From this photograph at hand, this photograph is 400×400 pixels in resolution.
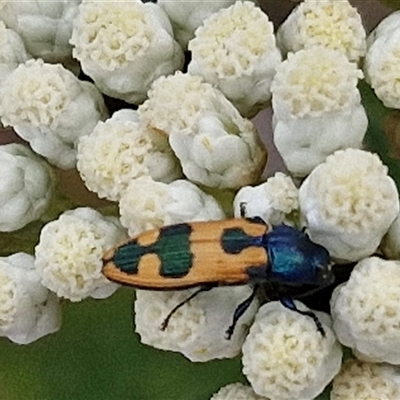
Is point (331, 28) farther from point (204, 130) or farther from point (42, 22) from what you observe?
point (42, 22)


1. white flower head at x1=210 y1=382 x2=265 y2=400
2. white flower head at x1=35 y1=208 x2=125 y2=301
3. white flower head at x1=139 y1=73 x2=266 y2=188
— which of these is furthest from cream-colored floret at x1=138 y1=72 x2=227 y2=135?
white flower head at x1=210 y1=382 x2=265 y2=400

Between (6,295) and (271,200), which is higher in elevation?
(271,200)

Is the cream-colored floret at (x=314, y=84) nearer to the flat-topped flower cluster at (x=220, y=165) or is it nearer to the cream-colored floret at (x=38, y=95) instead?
the flat-topped flower cluster at (x=220, y=165)

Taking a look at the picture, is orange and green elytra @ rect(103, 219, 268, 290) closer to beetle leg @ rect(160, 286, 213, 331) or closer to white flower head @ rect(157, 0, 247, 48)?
beetle leg @ rect(160, 286, 213, 331)

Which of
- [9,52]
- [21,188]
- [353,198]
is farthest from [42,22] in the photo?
[353,198]

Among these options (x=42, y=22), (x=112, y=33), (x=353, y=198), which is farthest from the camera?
(x=42, y=22)
